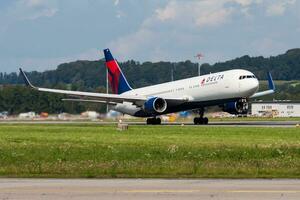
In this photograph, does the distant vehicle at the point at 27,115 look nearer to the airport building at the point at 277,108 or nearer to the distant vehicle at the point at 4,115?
the distant vehicle at the point at 4,115

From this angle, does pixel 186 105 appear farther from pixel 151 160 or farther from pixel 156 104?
pixel 151 160

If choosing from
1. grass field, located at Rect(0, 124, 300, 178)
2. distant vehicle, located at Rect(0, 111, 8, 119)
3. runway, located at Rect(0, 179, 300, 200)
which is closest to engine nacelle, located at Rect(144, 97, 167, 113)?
grass field, located at Rect(0, 124, 300, 178)

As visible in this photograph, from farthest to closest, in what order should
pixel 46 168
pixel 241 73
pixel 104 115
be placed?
pixel 104 115 → pixel 241 73 → pixel 46 168

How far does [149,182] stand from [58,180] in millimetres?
2549

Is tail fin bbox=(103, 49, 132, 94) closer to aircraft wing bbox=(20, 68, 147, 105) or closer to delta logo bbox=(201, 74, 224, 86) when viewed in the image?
aircraft wing bbox=(20, 68, 147, 105)

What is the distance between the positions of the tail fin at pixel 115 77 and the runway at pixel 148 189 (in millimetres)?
57379

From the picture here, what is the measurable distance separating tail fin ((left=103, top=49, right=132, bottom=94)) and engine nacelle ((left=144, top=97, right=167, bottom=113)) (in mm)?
11252

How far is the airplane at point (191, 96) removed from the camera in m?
63.8

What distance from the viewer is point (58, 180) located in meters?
21.2

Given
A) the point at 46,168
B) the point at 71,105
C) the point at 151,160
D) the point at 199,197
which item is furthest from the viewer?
the point at 71,105

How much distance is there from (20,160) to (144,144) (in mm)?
7376

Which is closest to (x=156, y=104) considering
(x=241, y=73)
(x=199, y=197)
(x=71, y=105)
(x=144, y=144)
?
(x=241, y=73)

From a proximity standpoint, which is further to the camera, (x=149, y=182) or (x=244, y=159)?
(x=244, y=159)

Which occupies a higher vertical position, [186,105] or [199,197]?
[186,105]
